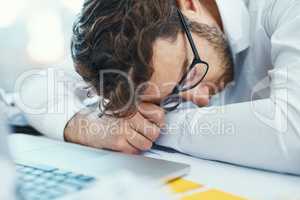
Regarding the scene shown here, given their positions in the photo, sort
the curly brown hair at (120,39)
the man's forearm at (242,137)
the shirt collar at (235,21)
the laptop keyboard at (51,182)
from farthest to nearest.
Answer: the shirt collar at (235,21), the curly brown hair at (120,39), the man's forearm at (242,137), the laptop keyboard at (51,182)

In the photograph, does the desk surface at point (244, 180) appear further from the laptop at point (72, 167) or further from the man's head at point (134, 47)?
the man's head at point (134, 47)

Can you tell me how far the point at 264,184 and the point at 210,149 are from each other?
0.36 ft

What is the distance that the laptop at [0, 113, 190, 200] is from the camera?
1.23 feet

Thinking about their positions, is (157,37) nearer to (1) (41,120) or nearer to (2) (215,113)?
(2) (215,113)

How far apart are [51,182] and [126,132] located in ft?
0.67

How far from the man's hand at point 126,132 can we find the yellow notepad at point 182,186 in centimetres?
16

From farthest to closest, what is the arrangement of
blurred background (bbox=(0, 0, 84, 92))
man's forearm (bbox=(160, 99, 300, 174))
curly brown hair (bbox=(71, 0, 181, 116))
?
1. blurred background (bbox=(0, 0, 84, 92))
2. curly brown hair (bbox=(71, 0, 181, 116))
3. man's forearm (bbox=(160, 99, 300, 174))

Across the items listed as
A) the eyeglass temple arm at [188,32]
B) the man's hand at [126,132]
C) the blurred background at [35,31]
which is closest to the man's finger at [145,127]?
the man's hand at [126,132]

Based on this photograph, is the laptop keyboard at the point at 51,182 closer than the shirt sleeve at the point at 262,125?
Yes

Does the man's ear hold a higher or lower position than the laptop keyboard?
higher

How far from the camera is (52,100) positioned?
2.52 feet

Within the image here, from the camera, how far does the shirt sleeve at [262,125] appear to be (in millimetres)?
463

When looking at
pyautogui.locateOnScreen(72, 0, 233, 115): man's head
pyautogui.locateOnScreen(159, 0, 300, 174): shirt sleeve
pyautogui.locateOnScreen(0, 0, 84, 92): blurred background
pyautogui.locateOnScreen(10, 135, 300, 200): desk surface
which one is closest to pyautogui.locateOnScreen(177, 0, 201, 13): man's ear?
pyautogui.locateOnScreen(72, 0, 233, 115): man's head

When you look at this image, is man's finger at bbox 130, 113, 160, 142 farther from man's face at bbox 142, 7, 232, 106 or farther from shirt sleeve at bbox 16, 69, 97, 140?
shirt sleeve at bbox 16, 69, 97, 140
